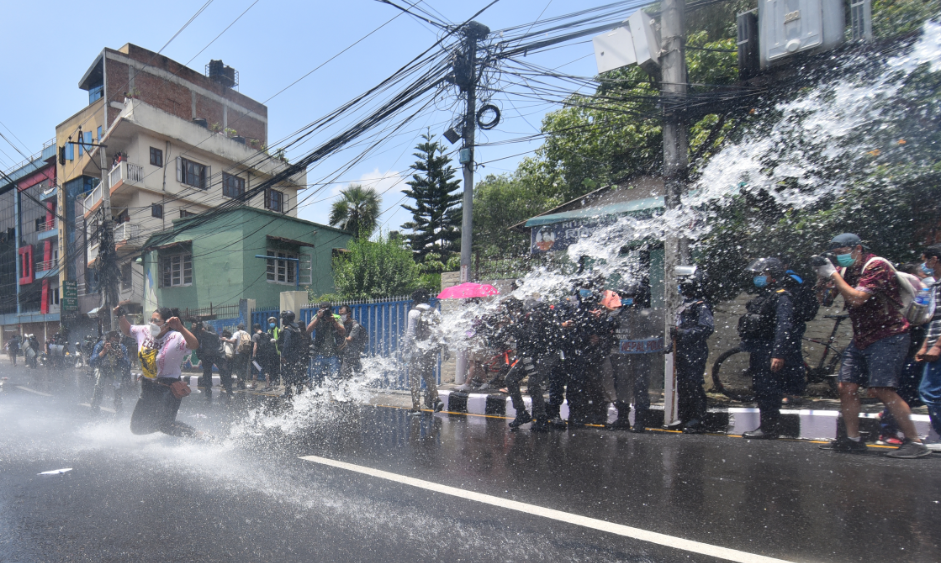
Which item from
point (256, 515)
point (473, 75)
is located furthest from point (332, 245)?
point (256, 515)

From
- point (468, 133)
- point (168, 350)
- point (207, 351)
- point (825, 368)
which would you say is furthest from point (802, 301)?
point (207, 351)

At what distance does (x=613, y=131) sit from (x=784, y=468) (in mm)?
11566

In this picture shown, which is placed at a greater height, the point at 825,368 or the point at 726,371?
the point at 825,368

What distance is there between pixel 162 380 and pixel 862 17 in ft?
28.0

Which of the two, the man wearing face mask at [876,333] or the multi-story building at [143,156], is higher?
the multi-story building at [143,156]

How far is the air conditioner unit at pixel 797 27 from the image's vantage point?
20.6ft

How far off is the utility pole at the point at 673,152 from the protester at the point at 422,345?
3273 millimetres

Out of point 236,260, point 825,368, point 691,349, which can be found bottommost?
point 825,368

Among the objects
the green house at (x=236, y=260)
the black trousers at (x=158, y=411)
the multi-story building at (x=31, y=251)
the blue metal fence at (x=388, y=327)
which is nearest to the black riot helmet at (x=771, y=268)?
the black trousers at (x=158, y=411)

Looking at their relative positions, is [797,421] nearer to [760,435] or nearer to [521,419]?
[760,435]

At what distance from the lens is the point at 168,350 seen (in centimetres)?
571

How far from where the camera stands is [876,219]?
250 inches

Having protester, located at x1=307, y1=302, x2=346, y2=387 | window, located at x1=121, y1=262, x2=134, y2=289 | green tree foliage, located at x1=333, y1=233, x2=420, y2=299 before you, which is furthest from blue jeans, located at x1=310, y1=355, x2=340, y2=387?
window, located at x1=121, y1=262, x2=134, y2=289

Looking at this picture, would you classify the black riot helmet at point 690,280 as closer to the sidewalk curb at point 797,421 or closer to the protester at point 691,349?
the protester at point 691,349
